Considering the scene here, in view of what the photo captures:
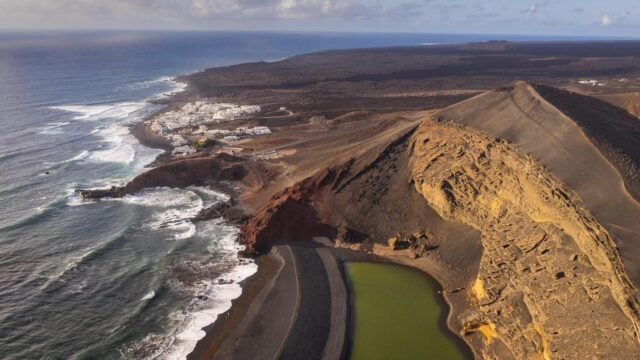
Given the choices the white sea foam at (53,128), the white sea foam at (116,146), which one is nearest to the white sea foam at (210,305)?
the white sea foam at (116,146)

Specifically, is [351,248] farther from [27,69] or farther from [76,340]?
[27,69]

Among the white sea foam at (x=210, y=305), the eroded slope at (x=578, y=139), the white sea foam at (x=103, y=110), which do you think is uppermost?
the eroded slope at (x=578, y=139)

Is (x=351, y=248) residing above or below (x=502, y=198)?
below

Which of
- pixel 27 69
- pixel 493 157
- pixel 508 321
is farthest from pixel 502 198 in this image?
pixel 27 69

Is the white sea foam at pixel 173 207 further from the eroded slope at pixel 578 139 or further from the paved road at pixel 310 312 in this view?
the eroded slope at pixel 578 139

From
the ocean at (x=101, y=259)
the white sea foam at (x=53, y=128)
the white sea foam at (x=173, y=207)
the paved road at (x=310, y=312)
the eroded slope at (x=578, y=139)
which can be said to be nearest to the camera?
the eroded slope at (x=578, y=139)

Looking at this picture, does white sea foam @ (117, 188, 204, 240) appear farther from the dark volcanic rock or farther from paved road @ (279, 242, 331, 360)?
paved road @ (279, 242, 331, 360)

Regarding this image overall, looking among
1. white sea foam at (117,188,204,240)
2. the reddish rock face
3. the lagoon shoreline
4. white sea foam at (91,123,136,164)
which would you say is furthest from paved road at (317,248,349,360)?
white sea foam at (91,123,136,164)

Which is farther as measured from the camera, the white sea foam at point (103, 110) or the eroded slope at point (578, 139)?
the white sea foam at point (103, 110)

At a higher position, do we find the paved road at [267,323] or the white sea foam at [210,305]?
the paved road at [267,323]
